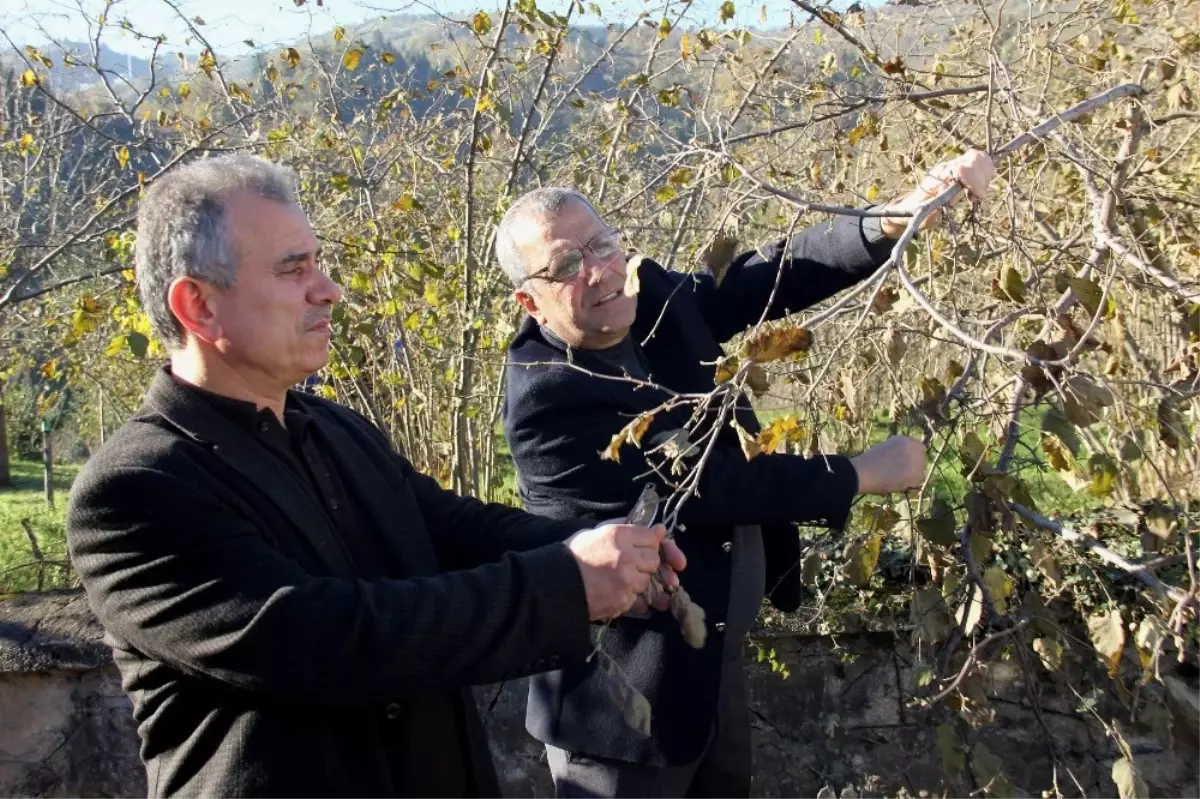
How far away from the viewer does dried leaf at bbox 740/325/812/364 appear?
1.91 metres

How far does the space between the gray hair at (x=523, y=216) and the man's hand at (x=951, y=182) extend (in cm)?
67

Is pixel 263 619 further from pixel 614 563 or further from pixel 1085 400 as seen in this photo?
pixel 1085 400

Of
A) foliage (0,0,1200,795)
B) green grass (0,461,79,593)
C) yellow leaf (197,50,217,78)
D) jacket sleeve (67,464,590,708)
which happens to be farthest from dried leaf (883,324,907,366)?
yellow leaf (197,50,217,78)

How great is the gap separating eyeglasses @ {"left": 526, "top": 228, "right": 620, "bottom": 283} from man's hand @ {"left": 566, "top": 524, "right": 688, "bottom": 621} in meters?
0.78

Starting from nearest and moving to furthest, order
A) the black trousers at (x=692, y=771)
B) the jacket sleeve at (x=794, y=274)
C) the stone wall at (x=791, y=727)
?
the black trousers at (x=692, y=771) → the jacket sleeve at (x=794, y=274) → the stone wall at (x=791, y=727)

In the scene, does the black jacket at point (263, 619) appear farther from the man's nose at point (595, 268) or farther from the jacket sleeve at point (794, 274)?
the jacket sleeve at point (794, 274)

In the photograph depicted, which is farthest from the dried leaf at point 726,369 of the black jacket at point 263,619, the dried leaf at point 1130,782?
the dried leaf at point 1130,782

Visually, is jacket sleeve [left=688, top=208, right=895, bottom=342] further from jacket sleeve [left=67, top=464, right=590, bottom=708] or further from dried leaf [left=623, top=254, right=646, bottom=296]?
jacket sleeve [left=67, top=464, right=590, bottom=708]

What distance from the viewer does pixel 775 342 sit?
1908 millimetres

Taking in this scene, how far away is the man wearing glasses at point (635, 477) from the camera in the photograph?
2.26 meters

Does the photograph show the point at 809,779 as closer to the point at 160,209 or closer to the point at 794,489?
the point at 794,489

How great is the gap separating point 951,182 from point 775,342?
57 cm

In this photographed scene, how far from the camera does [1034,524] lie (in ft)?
7.32

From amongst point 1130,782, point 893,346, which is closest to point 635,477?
point 893,346
